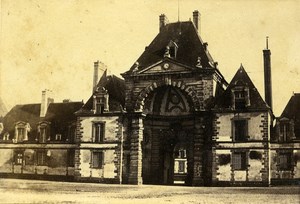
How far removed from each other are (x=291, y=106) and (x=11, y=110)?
73.9 feet

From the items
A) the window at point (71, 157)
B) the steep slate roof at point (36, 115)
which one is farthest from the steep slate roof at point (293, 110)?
the steep slate roof at point (36, 115)

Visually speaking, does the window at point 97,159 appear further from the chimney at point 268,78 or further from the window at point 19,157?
the chimney at point 268,78

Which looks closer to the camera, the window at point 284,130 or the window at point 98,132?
the window at point 284,130

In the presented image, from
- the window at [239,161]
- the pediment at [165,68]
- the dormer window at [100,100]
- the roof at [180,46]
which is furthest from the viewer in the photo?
the dormer window at [100,100]

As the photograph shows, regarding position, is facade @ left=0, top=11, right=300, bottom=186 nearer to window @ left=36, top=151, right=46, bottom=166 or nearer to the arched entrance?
the arched entrance

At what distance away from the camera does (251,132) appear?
24469 mm

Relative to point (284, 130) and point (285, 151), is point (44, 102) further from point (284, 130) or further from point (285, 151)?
point (285, 151)

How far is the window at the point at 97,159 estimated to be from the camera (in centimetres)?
2777

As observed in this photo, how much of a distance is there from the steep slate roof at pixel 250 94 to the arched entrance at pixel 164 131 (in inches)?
109

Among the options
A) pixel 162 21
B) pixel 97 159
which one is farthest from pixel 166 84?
pixel 97 159

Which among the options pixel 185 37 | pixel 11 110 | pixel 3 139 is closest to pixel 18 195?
pixel 185 37

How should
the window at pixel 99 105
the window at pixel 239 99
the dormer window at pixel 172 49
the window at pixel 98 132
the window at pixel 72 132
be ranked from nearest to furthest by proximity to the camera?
the window at pixel 239 99, the dormer window at pixel 172 49, the window at pixel 98 132, the window at pixel 99 105, the window at pixel 72 132

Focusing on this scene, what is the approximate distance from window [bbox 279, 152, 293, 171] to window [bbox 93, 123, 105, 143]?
37.6 feet

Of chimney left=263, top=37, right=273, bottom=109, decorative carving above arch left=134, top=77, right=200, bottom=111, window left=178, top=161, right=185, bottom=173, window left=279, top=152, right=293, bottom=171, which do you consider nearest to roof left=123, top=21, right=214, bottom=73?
decorative carving above arch left=134, top=77, right=200, bottom=111
